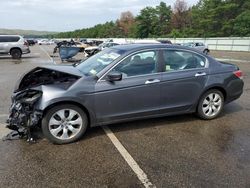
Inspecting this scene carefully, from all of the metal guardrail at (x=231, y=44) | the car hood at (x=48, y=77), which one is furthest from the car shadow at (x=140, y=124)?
the metal guardrail at (x=231, y=44)

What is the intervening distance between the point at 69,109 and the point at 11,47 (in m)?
20.9

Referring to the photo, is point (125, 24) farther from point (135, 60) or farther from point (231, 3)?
point (135, 60)

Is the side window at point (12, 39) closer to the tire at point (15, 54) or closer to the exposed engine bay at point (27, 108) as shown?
the tire at point (15, 54)

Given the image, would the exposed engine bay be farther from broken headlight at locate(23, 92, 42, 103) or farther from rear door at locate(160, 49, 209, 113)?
rear door at locate(160, 49, 209, 113)

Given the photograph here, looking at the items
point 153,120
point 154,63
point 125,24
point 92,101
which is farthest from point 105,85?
point 125,24

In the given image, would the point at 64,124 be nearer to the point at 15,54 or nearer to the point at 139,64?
the point at 139,64

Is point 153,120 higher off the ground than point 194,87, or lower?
lower

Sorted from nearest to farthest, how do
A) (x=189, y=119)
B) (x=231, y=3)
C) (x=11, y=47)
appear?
1. (x=189, y=119)
2. (x=11, y=47)
3. (x=231, y=3)

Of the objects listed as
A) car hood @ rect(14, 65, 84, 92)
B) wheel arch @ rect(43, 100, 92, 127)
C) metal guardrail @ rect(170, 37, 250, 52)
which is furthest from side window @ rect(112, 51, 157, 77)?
metal guardrail @ rect(170, 37, 250, 52)

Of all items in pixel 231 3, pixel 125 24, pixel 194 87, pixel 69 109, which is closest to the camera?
pixel 69 109

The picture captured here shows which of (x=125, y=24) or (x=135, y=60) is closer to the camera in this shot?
(x=135, y=60)

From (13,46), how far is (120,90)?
2094cm

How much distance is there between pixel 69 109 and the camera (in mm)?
4734

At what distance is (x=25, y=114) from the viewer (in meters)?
4.68
